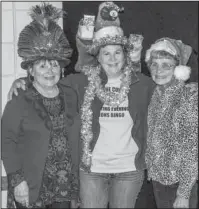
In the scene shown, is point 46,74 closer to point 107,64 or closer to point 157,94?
point 107,64

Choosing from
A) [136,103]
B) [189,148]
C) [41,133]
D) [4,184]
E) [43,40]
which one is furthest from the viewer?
[4,184]

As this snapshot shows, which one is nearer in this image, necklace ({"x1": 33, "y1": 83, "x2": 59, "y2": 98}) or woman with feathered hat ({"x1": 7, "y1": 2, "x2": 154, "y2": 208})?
necklace ({"x1": 33, "y1": 83, "x2": 59, "y2": 98})

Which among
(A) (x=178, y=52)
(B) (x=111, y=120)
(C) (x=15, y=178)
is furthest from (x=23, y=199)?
(A) (x=178, y=52)

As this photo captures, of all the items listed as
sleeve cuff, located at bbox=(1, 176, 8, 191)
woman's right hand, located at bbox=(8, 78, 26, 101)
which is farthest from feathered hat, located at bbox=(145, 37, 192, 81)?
sleeve cuff, located at bbox=(1, 176, 8, 191)

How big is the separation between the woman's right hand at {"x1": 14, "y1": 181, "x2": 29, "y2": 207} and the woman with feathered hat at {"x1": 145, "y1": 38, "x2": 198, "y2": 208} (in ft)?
2.77

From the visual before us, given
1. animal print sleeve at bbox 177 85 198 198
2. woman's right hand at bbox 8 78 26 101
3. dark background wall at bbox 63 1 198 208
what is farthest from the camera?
dark background wall at bbox 63 1 198 208

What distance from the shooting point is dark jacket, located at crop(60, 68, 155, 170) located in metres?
2.44

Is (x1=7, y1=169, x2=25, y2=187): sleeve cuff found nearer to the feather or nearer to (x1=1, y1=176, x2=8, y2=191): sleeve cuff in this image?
(x1=1, y1=176, x2=8, y2=191): sleeve cuff

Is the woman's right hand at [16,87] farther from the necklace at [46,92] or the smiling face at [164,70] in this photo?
the smiling face at [164,70]

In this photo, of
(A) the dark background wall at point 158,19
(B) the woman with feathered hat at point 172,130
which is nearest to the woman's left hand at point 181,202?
(B) the woman with feathered hat at point 172,130

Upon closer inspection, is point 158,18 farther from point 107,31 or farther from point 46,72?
point 46,72

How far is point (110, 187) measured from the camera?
2.57 metres

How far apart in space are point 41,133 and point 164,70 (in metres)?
0.92

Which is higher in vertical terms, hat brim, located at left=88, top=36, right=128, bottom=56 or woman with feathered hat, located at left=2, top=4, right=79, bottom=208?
hat brim, located at left=88, top=36, right=128, bottom=56
